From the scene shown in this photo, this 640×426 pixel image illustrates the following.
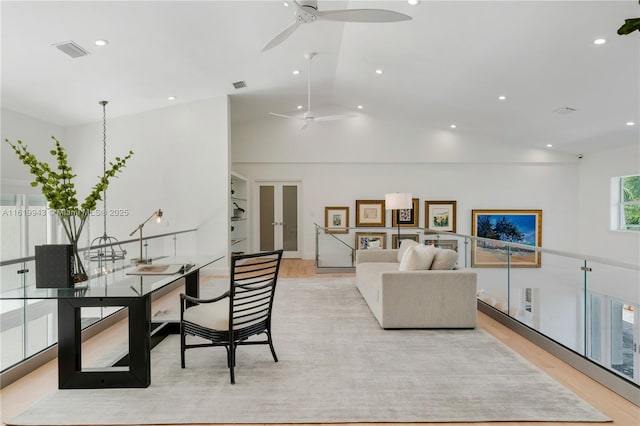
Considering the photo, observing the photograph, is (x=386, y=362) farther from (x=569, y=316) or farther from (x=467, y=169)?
(x=467, y=169)

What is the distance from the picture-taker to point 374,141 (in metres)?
9.13

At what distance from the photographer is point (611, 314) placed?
9.93ft

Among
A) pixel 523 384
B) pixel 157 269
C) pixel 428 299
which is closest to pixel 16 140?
pixel 157 269

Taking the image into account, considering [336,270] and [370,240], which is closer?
[336,270]

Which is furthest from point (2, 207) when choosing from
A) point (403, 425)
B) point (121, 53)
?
point (403, 425)

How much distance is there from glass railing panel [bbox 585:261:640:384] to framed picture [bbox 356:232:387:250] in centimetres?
520

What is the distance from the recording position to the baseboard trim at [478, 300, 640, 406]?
7.93ft

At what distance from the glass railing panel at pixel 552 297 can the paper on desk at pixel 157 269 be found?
335cm

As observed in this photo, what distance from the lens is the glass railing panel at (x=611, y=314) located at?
2.80 meters

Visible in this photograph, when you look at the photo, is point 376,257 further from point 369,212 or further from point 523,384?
point 369,212

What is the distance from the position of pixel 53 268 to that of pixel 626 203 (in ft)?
32.7

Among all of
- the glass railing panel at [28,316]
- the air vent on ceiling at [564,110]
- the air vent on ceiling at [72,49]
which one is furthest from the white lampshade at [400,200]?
the air vent on ceiling at [72,49]

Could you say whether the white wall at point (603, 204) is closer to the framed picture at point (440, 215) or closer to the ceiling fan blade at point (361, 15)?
the framed picture at point (440, 215)

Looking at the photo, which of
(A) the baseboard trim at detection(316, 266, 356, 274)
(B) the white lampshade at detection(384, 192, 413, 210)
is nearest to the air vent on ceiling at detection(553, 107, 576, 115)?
(B) the white lampshade at detection(384, 192, 413, 210)
